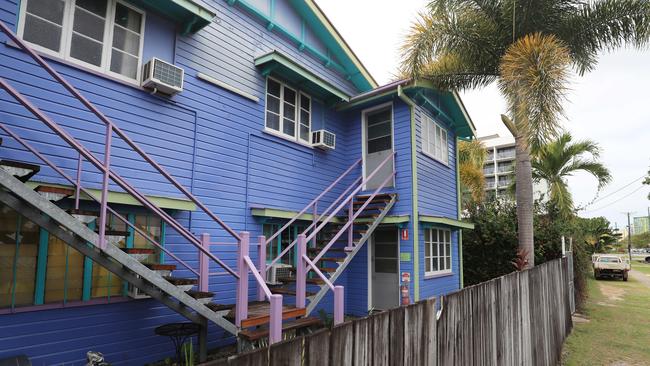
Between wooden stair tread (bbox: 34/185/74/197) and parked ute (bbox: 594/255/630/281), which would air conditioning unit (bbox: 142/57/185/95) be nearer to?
wooden stair tread (bbox: 34/185/74/197)

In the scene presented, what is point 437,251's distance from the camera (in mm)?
10578

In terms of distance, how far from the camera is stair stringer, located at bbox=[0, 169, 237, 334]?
3588mm

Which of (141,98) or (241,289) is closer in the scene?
(241,289)

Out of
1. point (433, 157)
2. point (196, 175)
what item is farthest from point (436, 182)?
point (196, 175)

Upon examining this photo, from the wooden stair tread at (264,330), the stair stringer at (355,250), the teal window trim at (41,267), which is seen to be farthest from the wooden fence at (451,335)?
the teal window trim at (41,267)

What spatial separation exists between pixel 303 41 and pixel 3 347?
8.57m

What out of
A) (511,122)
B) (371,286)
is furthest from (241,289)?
(511,122)

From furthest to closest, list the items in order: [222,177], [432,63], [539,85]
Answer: [432,63] → [539,85] → [222,177]

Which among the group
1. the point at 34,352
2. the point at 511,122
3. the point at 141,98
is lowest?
the point at 34,352

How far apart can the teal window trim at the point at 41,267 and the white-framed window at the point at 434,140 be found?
27.7ft

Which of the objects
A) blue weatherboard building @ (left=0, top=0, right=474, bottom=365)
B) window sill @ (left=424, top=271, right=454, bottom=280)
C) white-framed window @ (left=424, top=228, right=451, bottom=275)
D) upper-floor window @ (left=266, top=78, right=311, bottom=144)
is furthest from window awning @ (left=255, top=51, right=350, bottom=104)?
window sill @ (left=424, top=271, right=454, bottom=280)

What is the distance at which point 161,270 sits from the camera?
4.77 meters

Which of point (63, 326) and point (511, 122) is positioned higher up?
point (511, 122)

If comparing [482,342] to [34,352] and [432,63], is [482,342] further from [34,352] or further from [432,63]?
[432,63]
